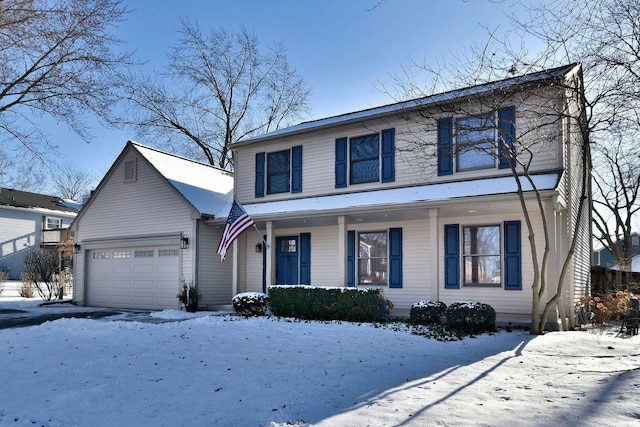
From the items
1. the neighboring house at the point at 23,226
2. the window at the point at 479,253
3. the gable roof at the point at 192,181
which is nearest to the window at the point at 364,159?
the window at the point at 479,253

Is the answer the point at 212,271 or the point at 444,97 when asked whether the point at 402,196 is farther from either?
the point at 212,271

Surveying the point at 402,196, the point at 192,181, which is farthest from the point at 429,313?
the point at 192,181

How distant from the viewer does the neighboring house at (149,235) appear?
51.5ft

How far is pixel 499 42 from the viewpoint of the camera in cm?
904

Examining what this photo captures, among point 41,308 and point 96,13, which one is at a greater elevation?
point 96,13

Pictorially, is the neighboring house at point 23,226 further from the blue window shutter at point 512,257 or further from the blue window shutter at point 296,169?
the blue window shutter at point 512,257

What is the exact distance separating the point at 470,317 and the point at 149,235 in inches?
428

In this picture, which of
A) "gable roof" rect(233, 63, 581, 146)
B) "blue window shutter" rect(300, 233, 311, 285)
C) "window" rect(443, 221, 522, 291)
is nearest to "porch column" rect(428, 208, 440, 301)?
"window" rect(443, 221, 522, 291)

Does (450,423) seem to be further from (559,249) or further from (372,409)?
(559,249)

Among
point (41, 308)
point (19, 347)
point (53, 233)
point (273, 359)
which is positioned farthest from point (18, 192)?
point (273, 359)

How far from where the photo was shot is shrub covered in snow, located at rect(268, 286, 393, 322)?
11742 millimetres

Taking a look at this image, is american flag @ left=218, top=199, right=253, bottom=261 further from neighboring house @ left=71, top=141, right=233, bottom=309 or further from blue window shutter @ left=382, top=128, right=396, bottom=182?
blue window shutter @ left=382, top=128, right=396, bottom=182

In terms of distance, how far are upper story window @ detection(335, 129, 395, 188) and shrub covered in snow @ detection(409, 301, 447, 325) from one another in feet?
12.5

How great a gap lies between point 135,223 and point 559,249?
13.1 metres
